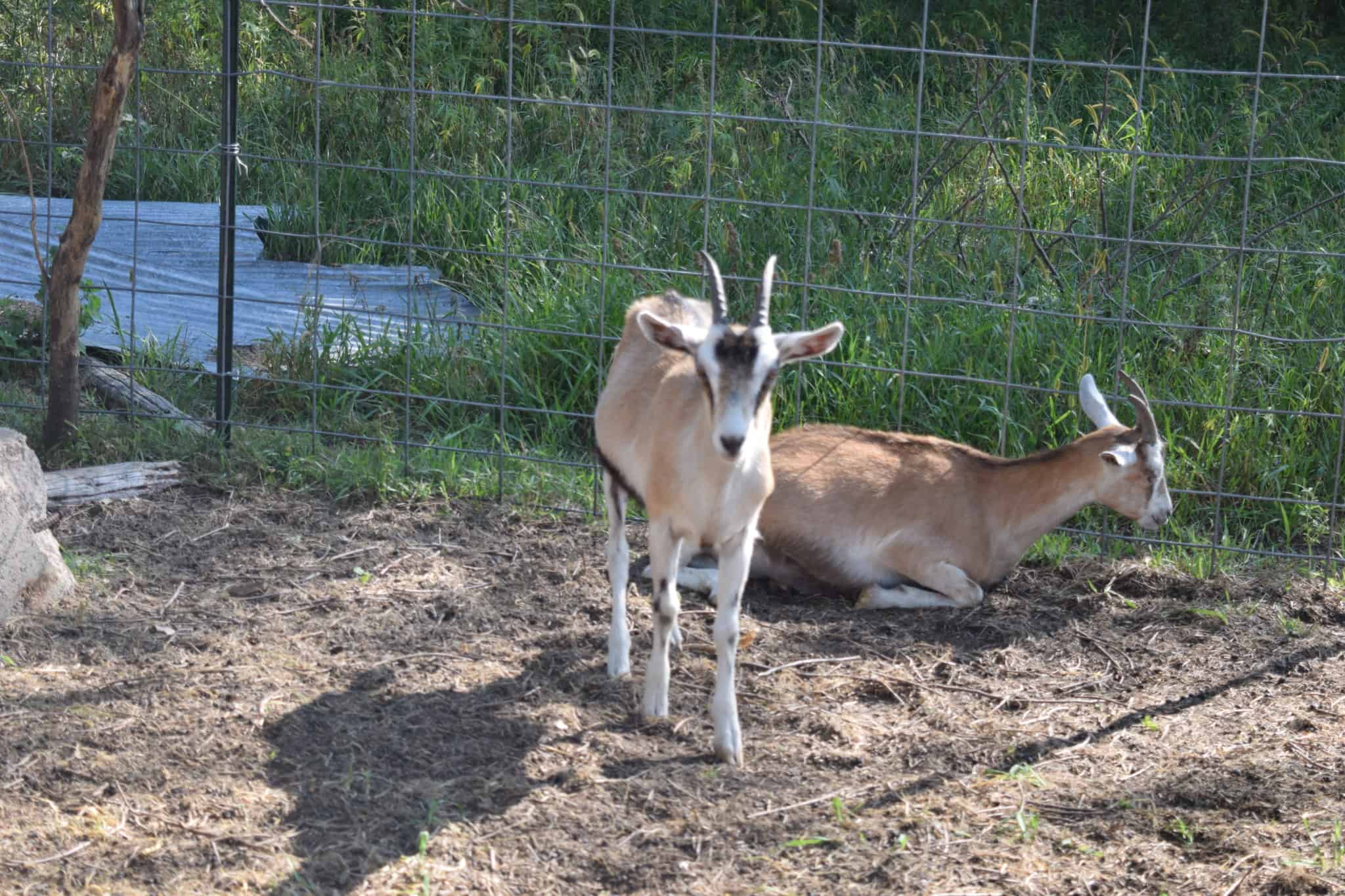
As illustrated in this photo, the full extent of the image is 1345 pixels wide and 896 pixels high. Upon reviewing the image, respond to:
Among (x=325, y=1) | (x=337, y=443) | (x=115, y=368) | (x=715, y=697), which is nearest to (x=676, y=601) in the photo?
(x=715, y=697)

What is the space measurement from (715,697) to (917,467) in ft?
6.60

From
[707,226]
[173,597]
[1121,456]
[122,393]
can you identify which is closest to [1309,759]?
[1121,456]

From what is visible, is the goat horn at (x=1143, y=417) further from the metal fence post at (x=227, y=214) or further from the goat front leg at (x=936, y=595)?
the metal fence post at (x=227, y=214)

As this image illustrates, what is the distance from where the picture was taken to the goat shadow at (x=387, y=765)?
4035mm

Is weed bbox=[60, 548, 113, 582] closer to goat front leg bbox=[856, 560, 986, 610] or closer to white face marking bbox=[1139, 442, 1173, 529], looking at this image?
goat front leg bbox=[856, 560, 986, 610]

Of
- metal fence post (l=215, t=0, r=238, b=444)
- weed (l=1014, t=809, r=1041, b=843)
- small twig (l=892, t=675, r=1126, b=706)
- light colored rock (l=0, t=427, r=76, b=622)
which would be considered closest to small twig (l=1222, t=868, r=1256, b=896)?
weed (l=1014, t=809, r=1041, b=843)

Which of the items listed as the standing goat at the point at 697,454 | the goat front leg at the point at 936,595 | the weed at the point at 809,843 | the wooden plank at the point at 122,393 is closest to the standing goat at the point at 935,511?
the goat front leg at the point at 936,595

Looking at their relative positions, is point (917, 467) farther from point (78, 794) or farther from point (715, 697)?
point (78, 794)

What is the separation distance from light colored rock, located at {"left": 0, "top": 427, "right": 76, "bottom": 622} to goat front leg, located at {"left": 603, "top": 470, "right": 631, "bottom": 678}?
6.80 feet

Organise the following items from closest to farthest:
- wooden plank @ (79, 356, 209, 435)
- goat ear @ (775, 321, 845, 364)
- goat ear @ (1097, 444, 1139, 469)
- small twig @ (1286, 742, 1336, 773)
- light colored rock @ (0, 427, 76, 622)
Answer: goat ear @ (775, 321, 845, 364) < small twig @ (1286, 742, 1336, 773) < light colored rock @ (0, 427, 76, 622) < goat ear @ (1097, 444, 1139, 469) < wooden plank @ (79, 356, 209, 435)

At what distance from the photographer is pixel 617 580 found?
17.3ft

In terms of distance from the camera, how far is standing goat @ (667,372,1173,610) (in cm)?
611

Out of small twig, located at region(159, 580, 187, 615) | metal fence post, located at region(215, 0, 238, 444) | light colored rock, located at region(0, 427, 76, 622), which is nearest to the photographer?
light colored rock, located at region(0, 427, 76, 622)

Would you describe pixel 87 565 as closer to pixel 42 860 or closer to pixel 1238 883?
pixel 42 860
